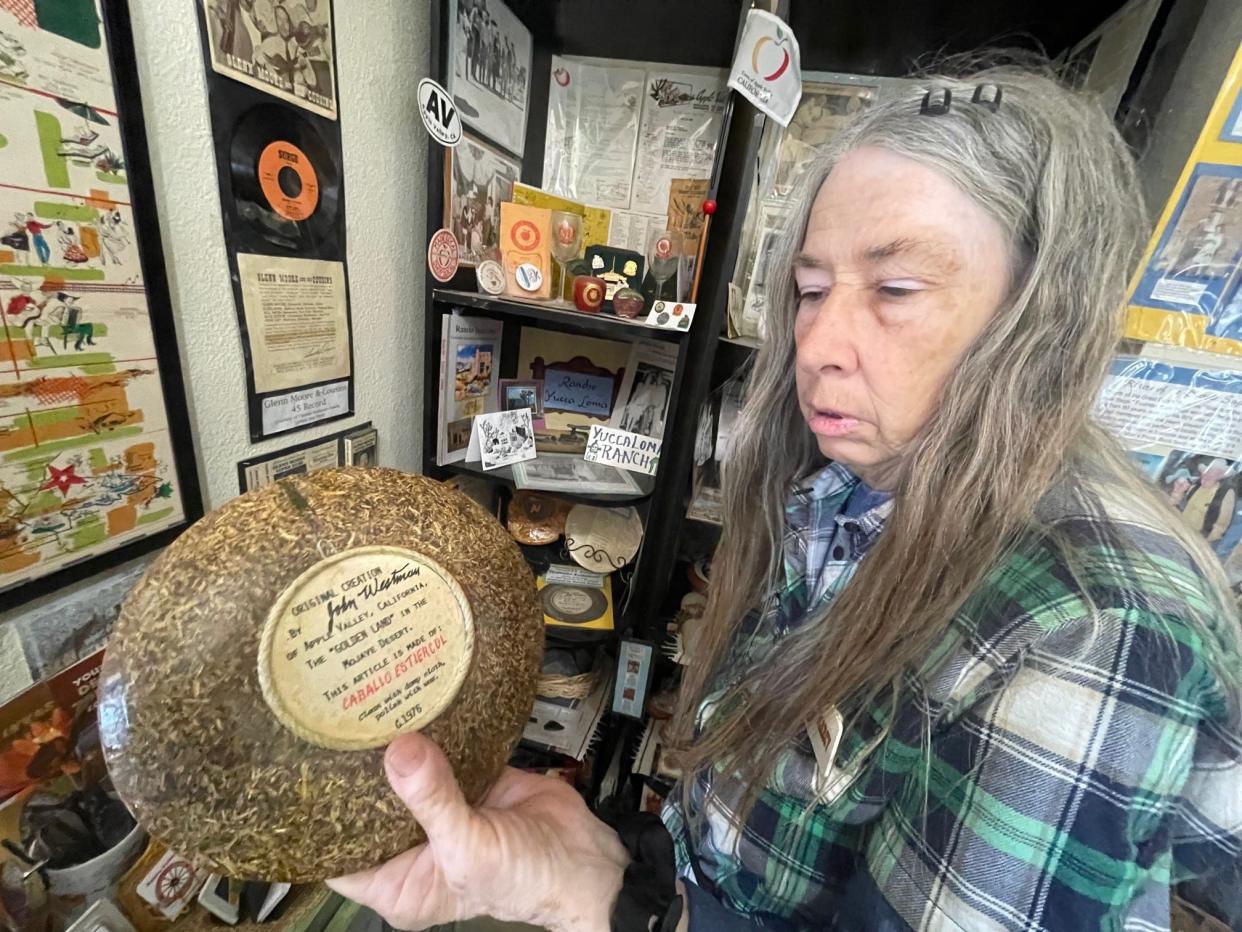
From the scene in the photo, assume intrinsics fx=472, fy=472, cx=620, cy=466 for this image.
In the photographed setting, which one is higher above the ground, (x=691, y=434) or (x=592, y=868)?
(x=691, y=434)

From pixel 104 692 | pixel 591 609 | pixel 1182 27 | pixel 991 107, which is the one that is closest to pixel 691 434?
pixel 591 609

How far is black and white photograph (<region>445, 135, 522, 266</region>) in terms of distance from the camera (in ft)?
3.13

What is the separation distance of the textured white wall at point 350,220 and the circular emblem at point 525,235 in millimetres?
208

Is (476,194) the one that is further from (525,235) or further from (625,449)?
(625,449)

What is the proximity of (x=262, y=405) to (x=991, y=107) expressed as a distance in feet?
3.45

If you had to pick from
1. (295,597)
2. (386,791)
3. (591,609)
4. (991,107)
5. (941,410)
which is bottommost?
(591,609)

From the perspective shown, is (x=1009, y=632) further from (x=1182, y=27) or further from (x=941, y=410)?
(x=1182, y=27)

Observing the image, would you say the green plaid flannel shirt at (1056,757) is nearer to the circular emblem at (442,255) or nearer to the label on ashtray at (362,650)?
the label on ashtray at (362,650)

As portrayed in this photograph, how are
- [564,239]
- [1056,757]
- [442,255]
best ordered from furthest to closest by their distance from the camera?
1. [564,239]
2. [442,255]
3. [1056,757]

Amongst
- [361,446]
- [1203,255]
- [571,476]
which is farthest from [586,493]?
[1203,255]

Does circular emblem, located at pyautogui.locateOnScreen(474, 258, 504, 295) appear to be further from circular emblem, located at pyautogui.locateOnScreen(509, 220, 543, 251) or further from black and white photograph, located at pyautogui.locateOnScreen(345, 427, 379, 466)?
black and white photograph, located at pyautogui.locateOnScreen(345, 427, 379, 466)

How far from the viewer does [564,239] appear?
42.5 inches

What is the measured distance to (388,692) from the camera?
42cm

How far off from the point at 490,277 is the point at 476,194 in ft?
0.61
